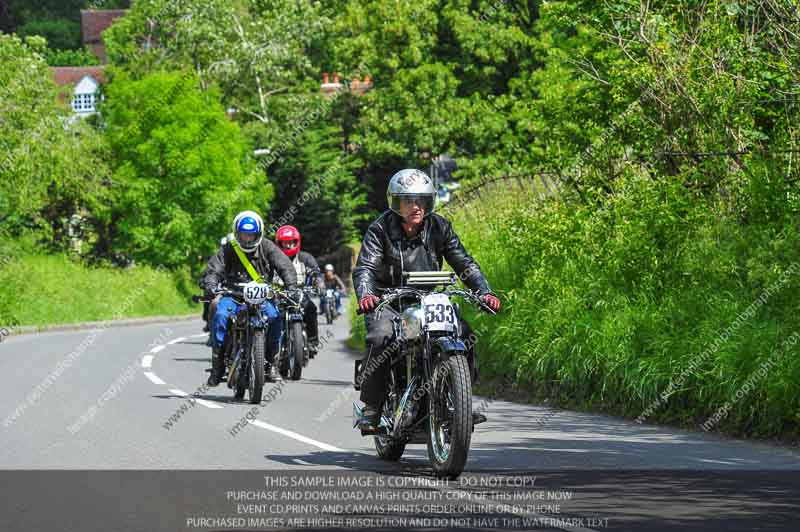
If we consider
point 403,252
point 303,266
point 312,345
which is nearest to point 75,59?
point 303,266

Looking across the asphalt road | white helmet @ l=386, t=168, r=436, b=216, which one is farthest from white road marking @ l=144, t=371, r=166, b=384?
white helmet @ l=386, t=168, r=436, b=216

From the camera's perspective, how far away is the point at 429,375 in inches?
385

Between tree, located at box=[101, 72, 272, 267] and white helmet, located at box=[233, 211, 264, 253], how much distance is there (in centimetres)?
3804

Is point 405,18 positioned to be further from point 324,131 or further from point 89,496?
point 89,496

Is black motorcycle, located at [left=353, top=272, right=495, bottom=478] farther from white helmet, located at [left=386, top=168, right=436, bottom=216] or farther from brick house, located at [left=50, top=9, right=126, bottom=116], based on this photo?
brick house, located at [left=50, top=9, right=126, bottom=116]

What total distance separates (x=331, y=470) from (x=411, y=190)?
1.95m

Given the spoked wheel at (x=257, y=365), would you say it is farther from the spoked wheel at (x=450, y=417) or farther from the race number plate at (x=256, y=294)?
the spoked wheel at (x=450, y=417)

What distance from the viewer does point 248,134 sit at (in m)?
68.6

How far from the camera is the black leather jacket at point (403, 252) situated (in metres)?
10.4

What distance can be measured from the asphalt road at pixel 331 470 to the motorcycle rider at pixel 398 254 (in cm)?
59

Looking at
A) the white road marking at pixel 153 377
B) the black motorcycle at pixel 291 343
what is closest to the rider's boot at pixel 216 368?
the black motorcycle at pixel 291 343

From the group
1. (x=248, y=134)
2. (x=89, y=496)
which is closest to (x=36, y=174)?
(x=248, y=134)

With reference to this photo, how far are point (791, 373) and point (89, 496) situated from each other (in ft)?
18.9

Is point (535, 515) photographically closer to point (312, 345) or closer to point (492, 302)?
point (492, 302)
